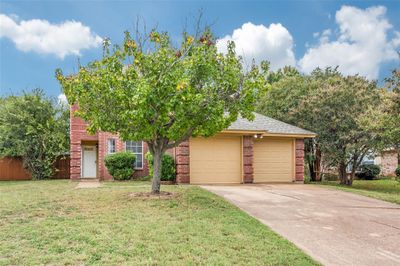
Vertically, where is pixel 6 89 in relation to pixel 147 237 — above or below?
above

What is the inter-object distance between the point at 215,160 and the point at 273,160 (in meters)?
3.29

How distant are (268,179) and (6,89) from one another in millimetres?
16913

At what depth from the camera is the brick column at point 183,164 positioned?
1448cm

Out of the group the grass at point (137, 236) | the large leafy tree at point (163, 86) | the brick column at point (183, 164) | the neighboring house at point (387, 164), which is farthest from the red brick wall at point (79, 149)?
the neighboring house at point (387, 164)

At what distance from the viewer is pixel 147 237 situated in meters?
5.58

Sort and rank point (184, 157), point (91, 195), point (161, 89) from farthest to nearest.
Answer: point (184, 157) < point (91, 195) < point (161, 89)

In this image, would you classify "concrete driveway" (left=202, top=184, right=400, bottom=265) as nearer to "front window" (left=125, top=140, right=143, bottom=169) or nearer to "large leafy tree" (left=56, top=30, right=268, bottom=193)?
"large leafy tree" (left=56, top=30, right=268, bottom=193)

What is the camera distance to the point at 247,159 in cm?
1546

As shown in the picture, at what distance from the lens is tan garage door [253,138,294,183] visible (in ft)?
53.1

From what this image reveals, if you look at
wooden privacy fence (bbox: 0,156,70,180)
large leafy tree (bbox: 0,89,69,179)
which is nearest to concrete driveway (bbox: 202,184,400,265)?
large leafy tree (bbox: 0,89,69,179)

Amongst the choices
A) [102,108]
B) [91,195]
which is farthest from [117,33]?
[91,195]

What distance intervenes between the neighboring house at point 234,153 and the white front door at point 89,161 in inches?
36.8

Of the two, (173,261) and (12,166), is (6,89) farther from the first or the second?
(173,261)

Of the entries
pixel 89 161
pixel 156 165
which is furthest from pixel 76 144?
pixel 156 165
